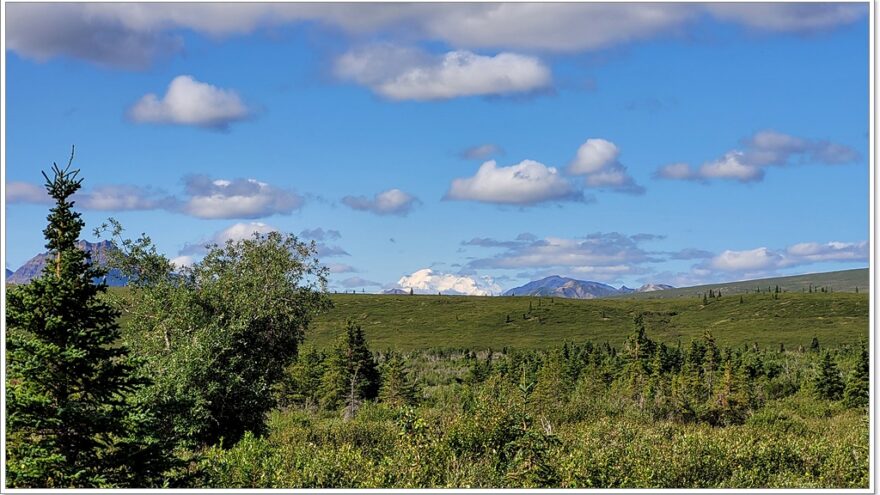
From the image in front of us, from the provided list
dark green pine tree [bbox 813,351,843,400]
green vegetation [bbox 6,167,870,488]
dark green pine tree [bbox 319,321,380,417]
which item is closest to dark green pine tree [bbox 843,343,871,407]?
green vegetation [bbox 6,167,870,488]

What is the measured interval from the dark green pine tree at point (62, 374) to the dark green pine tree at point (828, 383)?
239ft

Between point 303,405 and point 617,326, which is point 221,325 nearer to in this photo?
point 303,405

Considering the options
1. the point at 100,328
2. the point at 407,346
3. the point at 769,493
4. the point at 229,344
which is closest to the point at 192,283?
the point at 229,344

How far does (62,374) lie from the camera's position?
678 inches

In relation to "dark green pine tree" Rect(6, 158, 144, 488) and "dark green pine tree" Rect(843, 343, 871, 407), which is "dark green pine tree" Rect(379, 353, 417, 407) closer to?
"dark green pine tree" Rect(843, 343, 871, 407)

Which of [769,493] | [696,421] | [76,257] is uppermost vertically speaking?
[76,257]

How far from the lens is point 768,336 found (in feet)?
A: 504

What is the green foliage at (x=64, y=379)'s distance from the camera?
55.2ft

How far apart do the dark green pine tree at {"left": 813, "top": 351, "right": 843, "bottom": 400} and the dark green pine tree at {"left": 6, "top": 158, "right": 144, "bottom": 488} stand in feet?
239

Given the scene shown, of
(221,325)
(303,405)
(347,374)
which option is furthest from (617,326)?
(221,325)

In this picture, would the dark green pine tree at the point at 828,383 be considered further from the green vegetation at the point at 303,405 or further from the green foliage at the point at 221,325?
the green foliage at the point at 221,325

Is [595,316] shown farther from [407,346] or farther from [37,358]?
[37,358]

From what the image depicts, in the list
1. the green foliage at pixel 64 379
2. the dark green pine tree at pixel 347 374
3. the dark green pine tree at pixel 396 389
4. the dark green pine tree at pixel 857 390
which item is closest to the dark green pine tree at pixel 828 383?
the dark green pine tree at pixel 857 390

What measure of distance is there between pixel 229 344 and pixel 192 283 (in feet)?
15.4
